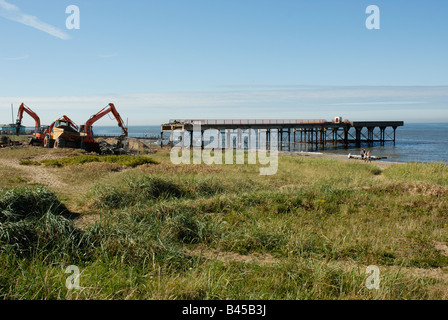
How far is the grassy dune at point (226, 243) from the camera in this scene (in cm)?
548

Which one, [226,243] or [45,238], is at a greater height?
[45,238]

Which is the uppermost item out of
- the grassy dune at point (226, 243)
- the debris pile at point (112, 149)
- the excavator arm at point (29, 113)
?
the excavator arm at point (29, 113)

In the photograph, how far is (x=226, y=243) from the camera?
8023mm

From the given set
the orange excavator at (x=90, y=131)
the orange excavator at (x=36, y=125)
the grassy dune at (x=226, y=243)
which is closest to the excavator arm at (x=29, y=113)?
the orange excavator at (x=36, y=125)

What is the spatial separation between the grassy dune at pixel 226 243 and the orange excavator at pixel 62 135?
21423mm

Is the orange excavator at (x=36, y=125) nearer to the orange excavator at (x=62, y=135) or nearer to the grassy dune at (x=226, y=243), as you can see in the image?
the orange excavator at (x=62, y=135)

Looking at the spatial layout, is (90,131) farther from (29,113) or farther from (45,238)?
(45,238)

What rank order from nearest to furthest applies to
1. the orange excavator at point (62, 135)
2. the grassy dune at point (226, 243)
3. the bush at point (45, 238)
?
the grassy dune at point (226, 243) → the bush at point (45, 238) → the orange excavator at point (62, 135)

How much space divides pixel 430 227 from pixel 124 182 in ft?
33.1

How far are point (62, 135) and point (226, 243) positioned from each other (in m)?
29.3

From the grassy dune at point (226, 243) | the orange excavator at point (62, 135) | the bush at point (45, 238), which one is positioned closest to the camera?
the grassy dune at point (226, 243)

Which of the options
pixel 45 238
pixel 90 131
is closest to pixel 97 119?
pixel 90 131
